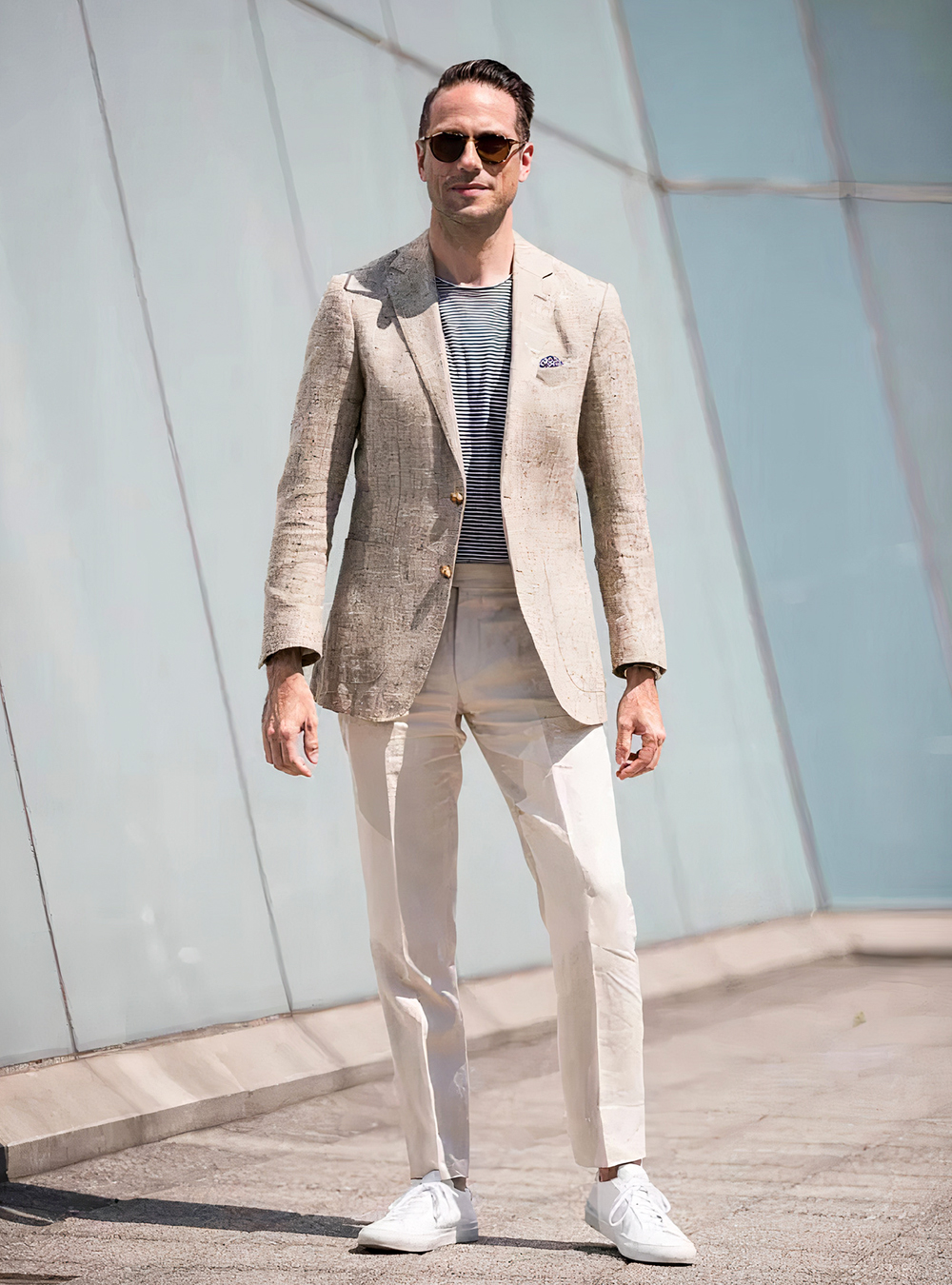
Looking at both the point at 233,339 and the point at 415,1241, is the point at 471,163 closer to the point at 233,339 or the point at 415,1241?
the point at 415,1241

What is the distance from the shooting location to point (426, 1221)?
233 cm

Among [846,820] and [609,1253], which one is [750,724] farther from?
[609,1253]

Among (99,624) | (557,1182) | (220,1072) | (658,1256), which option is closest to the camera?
(658,1256)

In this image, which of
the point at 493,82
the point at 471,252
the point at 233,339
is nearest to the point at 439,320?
the point at 471,252

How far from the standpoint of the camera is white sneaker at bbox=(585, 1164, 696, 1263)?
2.17 metres

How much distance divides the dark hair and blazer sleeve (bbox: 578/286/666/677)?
341 mm

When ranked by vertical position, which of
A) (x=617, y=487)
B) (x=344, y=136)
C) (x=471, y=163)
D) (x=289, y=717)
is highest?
(x=344, y=136)

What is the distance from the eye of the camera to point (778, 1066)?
4066 millimetres

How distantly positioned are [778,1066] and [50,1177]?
2.08 meters

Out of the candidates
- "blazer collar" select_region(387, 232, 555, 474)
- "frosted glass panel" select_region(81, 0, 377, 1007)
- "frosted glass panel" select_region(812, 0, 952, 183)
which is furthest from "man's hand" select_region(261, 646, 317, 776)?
"frosted glass panel" select_region(812, 0, 952, 183)

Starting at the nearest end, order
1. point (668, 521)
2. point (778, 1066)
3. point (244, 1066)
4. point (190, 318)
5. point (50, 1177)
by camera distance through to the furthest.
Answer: point (50, 1177), point (244, 1066), point (778, 1066), point (190, 318), point (668, 521)

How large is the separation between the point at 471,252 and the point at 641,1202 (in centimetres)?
163

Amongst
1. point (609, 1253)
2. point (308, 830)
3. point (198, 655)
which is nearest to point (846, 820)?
point (308, 830)

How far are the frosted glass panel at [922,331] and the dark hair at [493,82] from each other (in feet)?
15.1
